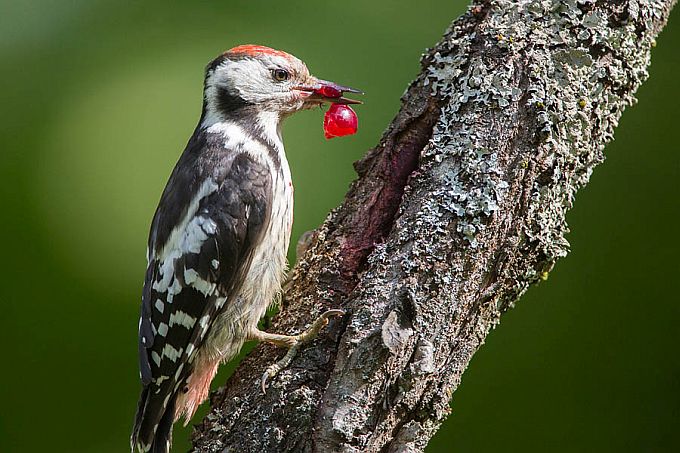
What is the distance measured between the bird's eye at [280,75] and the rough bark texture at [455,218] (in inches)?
28.1

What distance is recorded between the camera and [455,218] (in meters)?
1.88

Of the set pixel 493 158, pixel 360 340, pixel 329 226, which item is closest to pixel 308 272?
pixel 329 226

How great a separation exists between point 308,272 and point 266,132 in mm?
606

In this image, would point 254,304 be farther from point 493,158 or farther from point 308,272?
point 493,158

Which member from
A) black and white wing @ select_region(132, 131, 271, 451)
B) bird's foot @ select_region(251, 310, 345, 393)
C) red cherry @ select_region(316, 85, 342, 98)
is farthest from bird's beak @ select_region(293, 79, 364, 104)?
bird's foot @ select_region(251, 310, 345, 393)

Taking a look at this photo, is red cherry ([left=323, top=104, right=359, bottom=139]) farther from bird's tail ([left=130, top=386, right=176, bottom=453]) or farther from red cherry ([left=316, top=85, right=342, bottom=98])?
bird's tail ([left=130, top=386, right=176, bottom=453])

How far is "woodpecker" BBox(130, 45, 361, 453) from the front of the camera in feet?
7.89

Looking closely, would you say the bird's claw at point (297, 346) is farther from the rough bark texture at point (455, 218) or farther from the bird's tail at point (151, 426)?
the bird's tail at point (151, 426)

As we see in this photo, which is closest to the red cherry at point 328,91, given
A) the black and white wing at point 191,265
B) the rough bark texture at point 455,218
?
the black and white wing at point 191,265

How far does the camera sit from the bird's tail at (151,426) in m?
2.35

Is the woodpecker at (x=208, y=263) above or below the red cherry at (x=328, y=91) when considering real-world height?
below

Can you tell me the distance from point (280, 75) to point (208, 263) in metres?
0.68

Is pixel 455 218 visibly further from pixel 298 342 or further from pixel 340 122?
pixel 340 122

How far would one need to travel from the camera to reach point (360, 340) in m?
1.83
